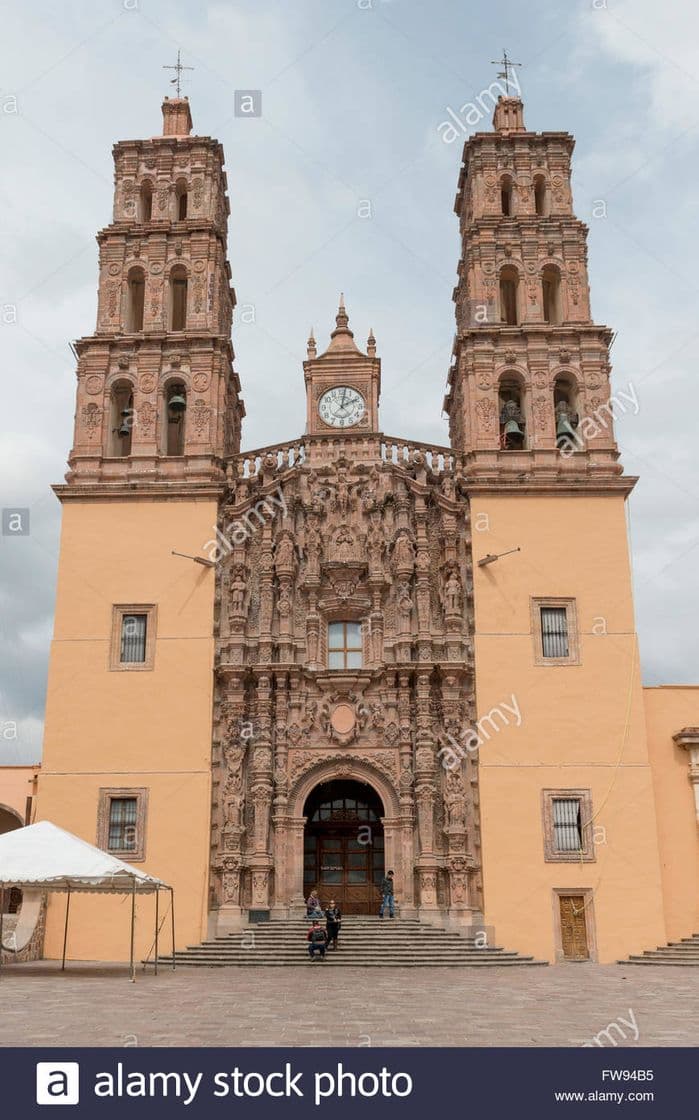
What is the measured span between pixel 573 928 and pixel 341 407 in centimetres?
1324

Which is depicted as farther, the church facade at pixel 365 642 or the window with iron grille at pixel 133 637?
the window with iron grille at pixel 133 637

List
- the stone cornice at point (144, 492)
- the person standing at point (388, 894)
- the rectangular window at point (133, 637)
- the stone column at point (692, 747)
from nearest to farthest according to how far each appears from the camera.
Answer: the person standing at point (388, 894) < the stone column at point (692, 747) < the rectangular window at point (133, 637) < the stone cornice at point (144, 492)

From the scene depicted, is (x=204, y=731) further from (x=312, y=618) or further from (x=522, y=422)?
(x=522, y=422)

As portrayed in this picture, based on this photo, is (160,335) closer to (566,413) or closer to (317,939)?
(566,413)

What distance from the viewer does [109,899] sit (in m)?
23.3

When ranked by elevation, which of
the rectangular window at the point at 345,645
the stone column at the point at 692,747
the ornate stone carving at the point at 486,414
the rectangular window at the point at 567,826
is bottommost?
Answer: the rectangular window at the point at 567,826

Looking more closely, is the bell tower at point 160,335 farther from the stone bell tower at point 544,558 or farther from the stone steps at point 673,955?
the stone steps at point 673,955

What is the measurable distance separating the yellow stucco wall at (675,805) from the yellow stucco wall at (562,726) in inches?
26.0

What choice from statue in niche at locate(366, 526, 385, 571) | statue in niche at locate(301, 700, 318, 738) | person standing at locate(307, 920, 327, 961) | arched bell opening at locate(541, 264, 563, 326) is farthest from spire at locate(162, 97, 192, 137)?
person standing at locate(307, 920, 327, 961)

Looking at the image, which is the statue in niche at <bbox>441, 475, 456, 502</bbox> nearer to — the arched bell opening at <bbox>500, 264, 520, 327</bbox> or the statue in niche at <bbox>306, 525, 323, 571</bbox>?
the statue in niche at <bbox>306, 525, 323, 571</bbox>

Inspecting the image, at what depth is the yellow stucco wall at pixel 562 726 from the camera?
23.0 metres

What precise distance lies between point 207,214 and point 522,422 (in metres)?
9.97

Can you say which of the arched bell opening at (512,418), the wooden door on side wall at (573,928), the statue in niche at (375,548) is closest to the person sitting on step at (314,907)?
the wooden door on side wall at (573,928)

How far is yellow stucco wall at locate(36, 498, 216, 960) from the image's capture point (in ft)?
76.4
